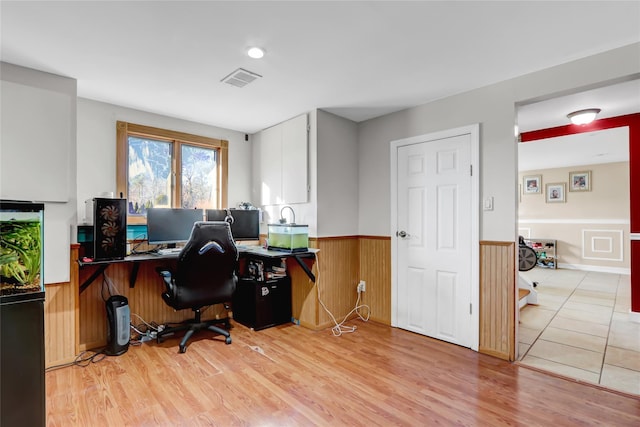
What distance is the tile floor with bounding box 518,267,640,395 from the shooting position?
2.41m

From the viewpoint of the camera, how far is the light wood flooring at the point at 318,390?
1824 mm

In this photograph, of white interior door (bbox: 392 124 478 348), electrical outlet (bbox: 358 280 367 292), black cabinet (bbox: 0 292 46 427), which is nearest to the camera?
black cabinet (bbox: 0 292 46 427)

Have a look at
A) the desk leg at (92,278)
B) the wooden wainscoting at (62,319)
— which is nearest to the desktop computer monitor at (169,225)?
the desk leg at (92,278)

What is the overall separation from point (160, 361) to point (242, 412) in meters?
1.07

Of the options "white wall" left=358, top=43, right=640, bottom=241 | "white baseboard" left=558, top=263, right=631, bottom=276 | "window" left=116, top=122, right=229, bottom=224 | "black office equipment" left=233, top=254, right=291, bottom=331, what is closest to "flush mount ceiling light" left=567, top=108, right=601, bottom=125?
"white wall" left=358, top=43, right=640, bottom=241

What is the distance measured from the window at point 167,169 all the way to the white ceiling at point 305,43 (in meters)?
0.53

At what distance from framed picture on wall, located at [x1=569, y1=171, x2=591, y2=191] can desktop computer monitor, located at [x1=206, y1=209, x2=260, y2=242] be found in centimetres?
754

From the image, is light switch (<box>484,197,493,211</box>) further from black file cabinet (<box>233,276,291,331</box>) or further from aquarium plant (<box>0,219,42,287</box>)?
aquarium plant (<box>0,219,42,287</box>)

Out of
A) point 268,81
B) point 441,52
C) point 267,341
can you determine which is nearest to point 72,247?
point 267,341

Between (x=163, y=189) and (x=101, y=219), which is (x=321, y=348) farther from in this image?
(x=163, y=189)

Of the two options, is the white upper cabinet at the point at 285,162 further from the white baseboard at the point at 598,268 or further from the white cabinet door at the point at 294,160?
the white baseboard at the point at 598,268

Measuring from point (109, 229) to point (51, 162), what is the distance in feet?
2.16

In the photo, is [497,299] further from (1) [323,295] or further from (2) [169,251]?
(2) [169,251]

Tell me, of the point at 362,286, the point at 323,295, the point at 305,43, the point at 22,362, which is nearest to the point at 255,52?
the point at 305,43
